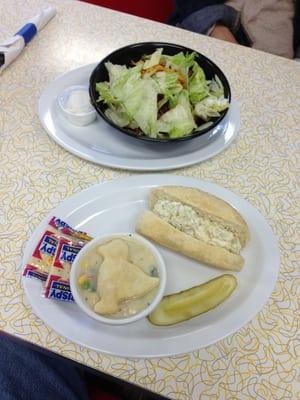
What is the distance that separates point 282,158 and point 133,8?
4.47 ft

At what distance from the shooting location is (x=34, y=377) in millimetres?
929

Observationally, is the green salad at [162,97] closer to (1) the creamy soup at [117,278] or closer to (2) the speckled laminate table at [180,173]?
(2) the speckled laminate table at [180,173]

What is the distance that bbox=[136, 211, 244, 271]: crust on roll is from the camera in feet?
2.85

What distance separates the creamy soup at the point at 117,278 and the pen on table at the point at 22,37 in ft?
2.67

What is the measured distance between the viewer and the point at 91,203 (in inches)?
38.1

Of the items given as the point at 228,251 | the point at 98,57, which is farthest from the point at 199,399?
the point at 98,57

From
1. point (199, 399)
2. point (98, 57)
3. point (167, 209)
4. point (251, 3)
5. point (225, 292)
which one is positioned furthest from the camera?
point (251, 3)

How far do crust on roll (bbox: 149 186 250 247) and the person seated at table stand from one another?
1.12 metres

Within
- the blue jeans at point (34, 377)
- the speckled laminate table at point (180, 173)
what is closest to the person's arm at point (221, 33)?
the speckled laminate table at point (180, 173)

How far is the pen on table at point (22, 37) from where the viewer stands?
1.30 metres

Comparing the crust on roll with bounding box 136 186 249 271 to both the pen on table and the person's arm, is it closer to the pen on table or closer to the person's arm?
the pen on table

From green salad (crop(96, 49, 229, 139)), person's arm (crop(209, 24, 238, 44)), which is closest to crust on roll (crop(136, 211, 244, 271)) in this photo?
green salad (crop(96, 49, 229, 139))

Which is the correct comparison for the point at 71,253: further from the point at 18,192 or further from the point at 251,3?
the point at 251,3

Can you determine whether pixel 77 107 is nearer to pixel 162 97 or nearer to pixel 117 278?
pixel 162 97
